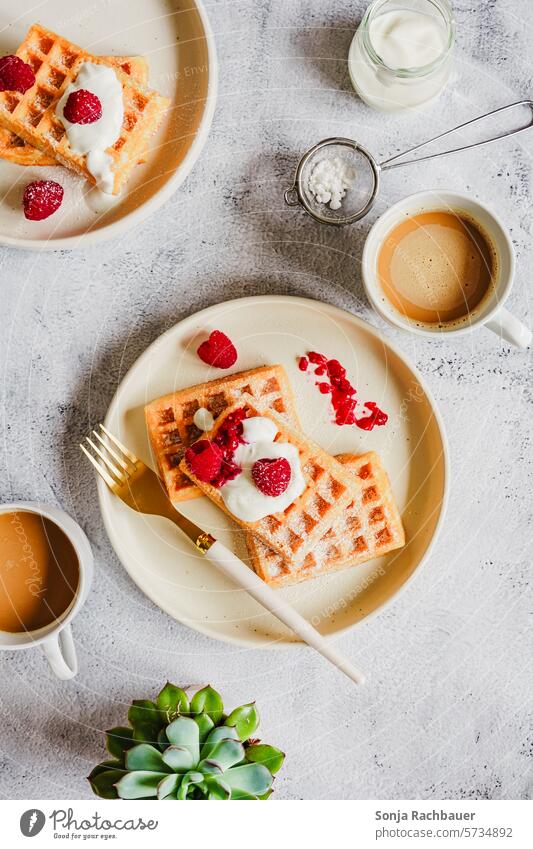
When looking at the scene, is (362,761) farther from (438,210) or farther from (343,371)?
(438,210)

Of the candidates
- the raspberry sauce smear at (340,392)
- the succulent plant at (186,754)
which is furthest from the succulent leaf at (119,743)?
the raspberry sauce smear at (340,392)

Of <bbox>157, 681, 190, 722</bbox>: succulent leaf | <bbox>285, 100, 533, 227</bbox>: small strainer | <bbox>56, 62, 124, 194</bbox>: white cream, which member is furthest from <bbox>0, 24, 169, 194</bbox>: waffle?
<bbox>157, 681, 190, 722</bbox>: succulent leaf

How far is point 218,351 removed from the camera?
1226 millimetres

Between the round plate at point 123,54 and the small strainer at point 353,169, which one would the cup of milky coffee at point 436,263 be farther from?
the round plate at point 123,54

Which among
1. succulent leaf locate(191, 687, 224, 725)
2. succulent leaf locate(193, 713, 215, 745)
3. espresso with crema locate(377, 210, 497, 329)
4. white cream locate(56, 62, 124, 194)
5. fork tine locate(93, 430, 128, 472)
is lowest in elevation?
succulent leaf locate(193, 713, 215, 745)

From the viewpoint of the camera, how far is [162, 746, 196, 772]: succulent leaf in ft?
3.84

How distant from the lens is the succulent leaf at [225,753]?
1190 mm

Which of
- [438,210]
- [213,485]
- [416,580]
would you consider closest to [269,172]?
[438,210]

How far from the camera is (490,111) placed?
133cm

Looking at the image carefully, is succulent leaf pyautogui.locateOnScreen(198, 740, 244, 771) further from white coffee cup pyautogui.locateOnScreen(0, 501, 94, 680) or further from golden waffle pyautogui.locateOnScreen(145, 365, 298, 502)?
golden waffle pyautogui.locateOnScreen(145, 365, 298, 502)

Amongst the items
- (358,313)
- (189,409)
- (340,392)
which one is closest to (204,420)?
(189,409)

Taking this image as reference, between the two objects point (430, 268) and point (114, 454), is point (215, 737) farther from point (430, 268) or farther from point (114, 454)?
point (430, 268)

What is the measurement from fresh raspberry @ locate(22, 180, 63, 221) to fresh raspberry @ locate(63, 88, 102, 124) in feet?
0.41

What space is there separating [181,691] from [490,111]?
129 centimetres
